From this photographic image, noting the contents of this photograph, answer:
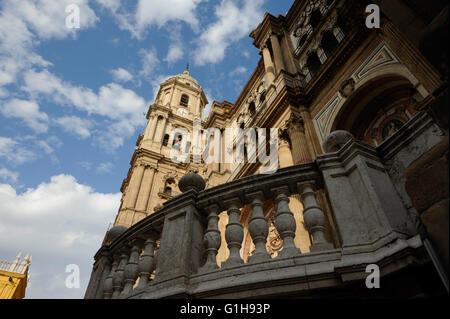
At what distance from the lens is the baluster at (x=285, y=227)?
313cm

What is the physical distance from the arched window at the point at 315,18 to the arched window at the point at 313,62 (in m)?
1.88

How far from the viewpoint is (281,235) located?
11.0ft

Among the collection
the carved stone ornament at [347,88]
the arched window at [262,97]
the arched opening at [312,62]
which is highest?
the arched window at [262,97]

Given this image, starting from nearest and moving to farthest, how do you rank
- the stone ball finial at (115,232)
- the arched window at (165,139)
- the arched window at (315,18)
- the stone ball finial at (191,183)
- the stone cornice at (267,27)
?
the stone ball finial at (191,183) < the stone ball finial at (115,232) < the arched window at (315,18) < the stone cornice at (267,27) < the arched window at (165,139)

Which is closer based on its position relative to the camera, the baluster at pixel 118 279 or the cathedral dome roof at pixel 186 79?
the baluster at pixel 118 279

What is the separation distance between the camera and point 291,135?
37.0ft

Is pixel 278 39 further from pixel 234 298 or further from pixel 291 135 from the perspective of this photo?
pixel 234 298

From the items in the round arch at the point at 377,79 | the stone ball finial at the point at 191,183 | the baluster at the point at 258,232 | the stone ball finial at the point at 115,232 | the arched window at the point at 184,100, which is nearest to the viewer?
the baluster at the point at 258,232

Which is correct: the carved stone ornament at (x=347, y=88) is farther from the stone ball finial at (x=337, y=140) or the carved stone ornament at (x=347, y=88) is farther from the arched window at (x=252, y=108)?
the arched window at (x=252, y=108)

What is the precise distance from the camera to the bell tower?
89.8 feet

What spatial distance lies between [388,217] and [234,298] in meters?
1.72

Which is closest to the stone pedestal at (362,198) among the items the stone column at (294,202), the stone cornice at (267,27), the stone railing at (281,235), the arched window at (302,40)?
the stone railing at (281,235)

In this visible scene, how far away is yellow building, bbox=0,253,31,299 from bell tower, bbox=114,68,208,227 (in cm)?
1034

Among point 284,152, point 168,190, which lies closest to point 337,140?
point 284,152
